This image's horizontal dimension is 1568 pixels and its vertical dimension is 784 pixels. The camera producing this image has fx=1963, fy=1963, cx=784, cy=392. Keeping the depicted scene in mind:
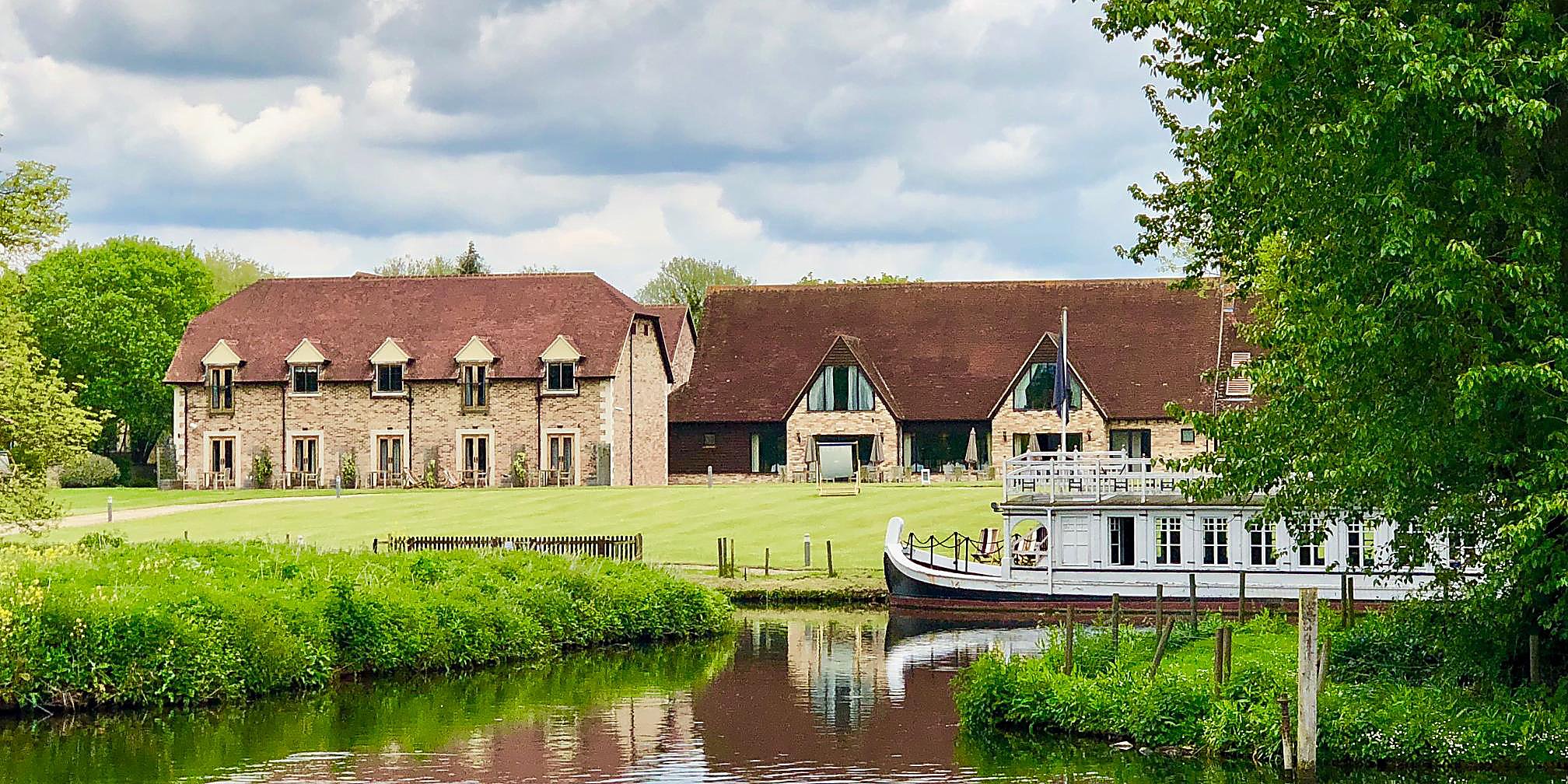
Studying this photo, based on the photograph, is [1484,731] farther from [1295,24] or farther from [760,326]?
[760,326]

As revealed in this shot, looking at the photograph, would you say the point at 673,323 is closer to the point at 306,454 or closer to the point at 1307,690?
the point at 306,454

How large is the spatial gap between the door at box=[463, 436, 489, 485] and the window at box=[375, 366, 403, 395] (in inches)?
122

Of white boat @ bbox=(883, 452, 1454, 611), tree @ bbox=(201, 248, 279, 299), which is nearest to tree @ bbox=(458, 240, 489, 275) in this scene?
tree @ bbox=(201, 248, 279, 299)

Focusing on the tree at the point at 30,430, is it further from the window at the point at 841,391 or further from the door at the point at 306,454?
the door at the point at 306,454

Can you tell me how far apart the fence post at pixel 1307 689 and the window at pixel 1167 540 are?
17.3 metres

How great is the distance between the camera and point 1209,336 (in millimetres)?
67312

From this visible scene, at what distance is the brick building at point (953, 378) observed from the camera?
65.4 metres

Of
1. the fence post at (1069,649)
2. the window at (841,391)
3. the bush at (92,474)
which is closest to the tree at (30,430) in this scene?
the fence post at (1069,649)

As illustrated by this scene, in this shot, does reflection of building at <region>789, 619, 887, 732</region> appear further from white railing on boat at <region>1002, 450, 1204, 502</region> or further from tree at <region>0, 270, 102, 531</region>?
tree at <region>0, 270, 102, 531</region>

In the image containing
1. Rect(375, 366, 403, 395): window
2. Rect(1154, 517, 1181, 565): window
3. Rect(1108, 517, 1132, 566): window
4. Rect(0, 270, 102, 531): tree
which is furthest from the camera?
Rect(375, 366, 403, 395): window

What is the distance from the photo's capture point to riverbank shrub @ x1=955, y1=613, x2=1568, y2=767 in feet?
62.6

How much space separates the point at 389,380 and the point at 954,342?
19892 mm

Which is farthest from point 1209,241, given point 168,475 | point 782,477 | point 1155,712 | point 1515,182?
point 168,475

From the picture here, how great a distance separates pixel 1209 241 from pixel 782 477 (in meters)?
43.5
